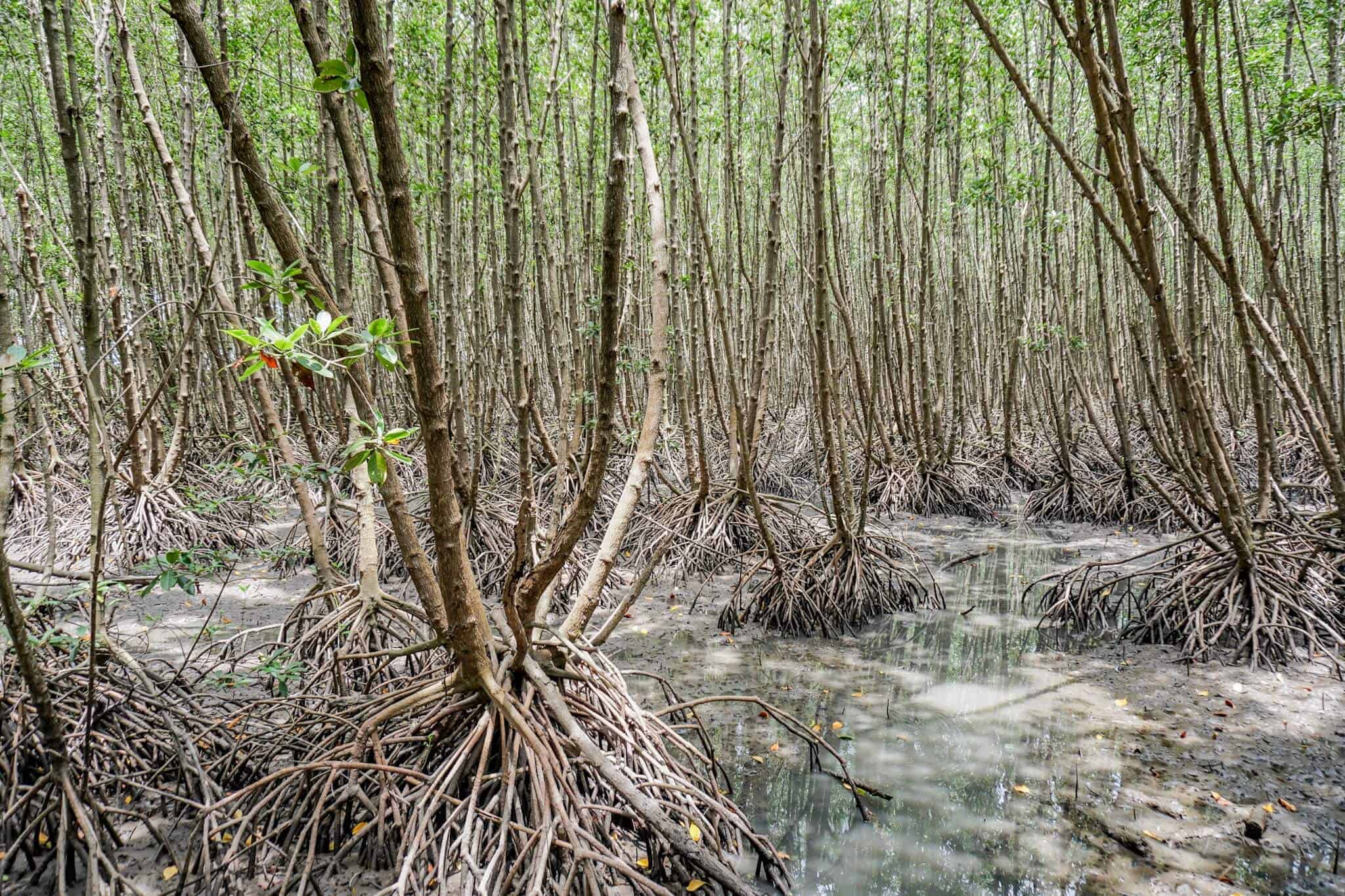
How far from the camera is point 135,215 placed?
344 inches

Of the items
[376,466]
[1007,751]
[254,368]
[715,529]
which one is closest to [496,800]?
[376,466]

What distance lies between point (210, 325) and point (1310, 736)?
932 centimetres

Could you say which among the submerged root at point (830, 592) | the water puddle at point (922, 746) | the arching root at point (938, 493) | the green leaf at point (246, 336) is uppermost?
the green leaf at point (246, 336)

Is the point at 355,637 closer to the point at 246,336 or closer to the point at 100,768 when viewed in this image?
the point at 100,768

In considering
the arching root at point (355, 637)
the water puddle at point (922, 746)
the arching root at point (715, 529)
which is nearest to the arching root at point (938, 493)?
the arching root at point (715, 529)

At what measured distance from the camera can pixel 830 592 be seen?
4762 mm

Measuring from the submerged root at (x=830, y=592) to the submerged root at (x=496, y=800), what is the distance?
2277mm

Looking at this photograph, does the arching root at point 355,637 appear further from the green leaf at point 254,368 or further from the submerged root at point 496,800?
the green leaf at point 254,368

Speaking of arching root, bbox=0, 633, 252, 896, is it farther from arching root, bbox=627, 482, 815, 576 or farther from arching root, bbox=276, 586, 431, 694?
arching root, bbox=627, 482, 815, 576

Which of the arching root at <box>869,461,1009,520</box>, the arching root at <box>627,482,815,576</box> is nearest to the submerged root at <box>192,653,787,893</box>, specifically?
the arching root at <box>627,482,815,576</box>

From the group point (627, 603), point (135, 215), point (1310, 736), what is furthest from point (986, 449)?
point (135, 215)

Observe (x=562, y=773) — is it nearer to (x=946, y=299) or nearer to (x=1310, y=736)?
(x=1310, y=736)

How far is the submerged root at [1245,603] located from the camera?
388 centimetres

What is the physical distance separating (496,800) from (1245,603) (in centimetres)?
424
